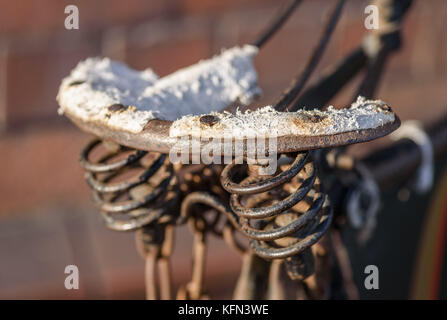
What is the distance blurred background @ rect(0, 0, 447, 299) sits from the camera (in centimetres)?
117

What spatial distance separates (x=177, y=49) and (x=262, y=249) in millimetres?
977

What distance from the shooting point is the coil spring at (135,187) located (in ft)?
1.25

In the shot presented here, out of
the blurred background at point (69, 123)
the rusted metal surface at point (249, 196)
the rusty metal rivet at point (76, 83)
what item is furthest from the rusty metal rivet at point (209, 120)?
the blurred background at point (69, 123)

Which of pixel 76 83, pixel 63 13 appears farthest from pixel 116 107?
pixel 63 13

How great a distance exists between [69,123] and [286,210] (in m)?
0.97

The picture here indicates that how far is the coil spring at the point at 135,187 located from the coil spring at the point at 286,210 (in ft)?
0.19

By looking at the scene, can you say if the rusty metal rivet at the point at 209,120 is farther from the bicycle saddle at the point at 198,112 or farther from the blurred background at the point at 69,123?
the blurred background at the point at 69,123

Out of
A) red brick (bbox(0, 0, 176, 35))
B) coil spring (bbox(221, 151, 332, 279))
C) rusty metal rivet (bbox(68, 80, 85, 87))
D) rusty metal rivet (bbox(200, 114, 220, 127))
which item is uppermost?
red brick (bbox(0, 0, 176, 35))

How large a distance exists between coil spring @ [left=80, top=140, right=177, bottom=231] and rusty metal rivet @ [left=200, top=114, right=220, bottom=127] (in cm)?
8

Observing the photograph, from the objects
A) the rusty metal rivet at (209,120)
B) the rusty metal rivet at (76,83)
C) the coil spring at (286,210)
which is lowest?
the coil spring at (286,210)

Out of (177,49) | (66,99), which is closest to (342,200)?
(66,99)

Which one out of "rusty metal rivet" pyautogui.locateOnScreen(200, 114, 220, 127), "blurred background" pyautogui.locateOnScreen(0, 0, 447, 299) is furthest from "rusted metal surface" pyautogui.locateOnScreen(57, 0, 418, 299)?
"blurred background" pyautogui.locateOnScreen(0, 0, 447, 299)

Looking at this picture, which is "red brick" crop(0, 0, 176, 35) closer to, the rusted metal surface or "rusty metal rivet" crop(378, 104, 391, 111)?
the rusted metal surface

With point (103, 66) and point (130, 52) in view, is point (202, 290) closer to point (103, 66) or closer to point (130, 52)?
point (103, 66)
